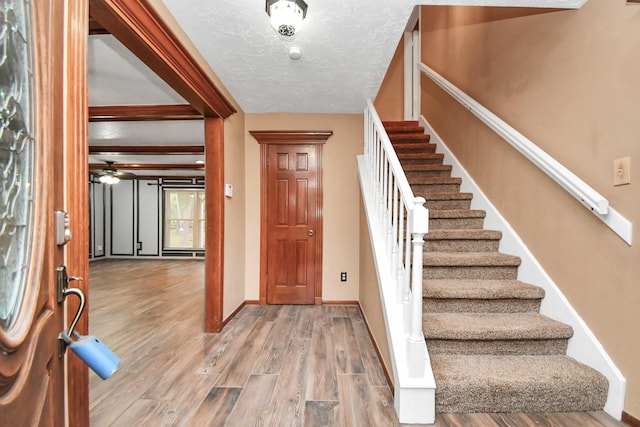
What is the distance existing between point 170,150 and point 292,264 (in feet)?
10.5

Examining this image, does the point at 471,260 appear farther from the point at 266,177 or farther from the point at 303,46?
the point at 266,177

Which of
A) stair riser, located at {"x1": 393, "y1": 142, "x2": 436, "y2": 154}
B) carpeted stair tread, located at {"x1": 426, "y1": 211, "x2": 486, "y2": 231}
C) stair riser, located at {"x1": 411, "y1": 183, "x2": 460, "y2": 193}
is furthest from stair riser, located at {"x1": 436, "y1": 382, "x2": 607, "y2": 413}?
stair riser, located at {"x1": 393, "y1": 142, "x2": 436, "y2": 154}

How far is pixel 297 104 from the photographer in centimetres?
333

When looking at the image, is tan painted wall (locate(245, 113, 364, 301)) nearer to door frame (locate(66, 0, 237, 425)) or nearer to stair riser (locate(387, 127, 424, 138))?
stair riser (locate(387, 127, 424, 138))

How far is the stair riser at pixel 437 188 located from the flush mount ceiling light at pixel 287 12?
201 cm

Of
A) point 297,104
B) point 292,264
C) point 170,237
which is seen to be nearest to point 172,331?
point 292,264

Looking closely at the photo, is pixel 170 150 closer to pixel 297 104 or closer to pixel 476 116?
pixel 297 104

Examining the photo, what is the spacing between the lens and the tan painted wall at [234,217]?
304cm

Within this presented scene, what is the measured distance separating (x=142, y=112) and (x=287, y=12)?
7.63ft

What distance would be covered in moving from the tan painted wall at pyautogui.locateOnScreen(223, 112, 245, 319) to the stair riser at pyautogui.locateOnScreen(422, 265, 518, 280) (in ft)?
6.48

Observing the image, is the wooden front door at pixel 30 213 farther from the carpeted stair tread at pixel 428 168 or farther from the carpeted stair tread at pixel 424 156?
the carpeted stair tread at pixel 424 156

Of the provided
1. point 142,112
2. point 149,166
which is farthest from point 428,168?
point 149,166

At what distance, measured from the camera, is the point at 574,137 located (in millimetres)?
1822

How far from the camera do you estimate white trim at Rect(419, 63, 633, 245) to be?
1534 millimetres
